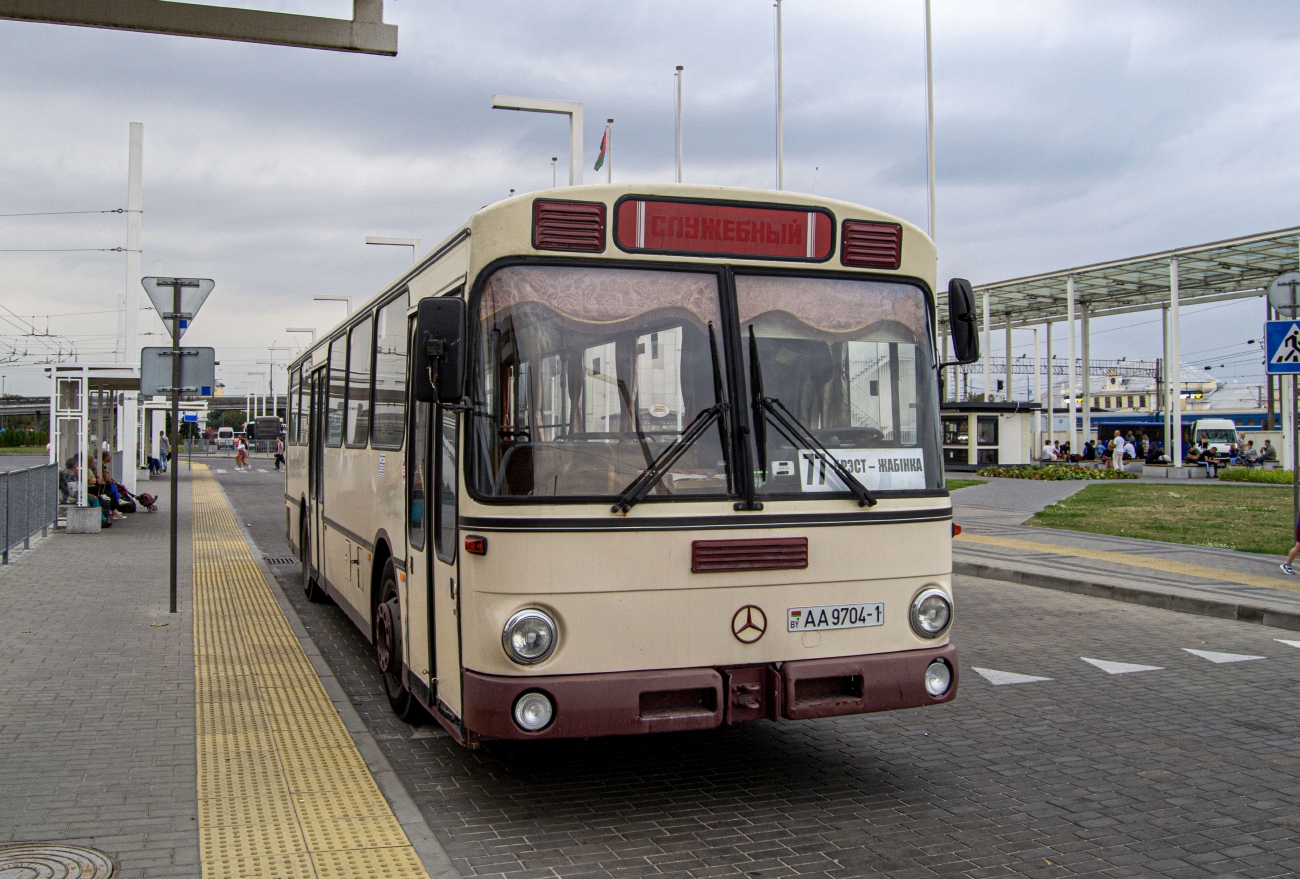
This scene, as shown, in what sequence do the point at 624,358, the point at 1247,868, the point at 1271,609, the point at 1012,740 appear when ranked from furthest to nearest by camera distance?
the point at 1271,609 < the point at 1012,740 < the point at 624,358 < the point at 1247,868

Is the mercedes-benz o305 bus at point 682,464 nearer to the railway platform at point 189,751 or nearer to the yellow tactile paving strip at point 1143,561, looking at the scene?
the railway platform at point 189,751

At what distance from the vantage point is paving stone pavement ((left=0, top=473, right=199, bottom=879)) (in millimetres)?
4953

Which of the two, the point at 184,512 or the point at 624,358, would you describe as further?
the point at 184,512

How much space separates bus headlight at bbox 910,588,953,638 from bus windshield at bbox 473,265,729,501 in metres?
1.22

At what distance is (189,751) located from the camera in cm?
621

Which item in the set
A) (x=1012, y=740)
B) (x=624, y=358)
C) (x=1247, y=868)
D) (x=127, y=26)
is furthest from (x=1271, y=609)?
(x=127, y=26)

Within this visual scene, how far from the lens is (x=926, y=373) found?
5742 mm

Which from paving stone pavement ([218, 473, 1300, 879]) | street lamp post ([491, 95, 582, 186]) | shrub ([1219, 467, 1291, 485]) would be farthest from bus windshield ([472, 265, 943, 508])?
shrub ([1219, 467, 1291, 485])

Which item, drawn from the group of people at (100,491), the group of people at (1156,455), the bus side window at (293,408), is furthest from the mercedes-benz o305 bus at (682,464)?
the group of people at (1156,455)

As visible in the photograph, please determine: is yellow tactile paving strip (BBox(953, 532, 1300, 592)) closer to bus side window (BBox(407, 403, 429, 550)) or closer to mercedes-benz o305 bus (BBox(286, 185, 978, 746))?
mercedes-benz o305 bus (BBox(286, 185, 978, 746))

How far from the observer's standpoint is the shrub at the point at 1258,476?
110 ft

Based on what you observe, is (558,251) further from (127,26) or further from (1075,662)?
(1075,662)

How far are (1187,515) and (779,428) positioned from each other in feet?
65.7

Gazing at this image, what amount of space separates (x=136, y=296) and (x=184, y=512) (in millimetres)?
5192
